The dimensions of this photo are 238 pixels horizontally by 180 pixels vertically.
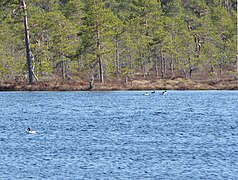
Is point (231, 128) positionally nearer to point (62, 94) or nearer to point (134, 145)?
point (134, 145)

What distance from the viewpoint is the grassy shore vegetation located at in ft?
302

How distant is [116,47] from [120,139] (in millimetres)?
62521

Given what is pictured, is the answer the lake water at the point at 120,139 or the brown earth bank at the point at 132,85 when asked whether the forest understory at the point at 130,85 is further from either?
the lake water at the point at 120,139

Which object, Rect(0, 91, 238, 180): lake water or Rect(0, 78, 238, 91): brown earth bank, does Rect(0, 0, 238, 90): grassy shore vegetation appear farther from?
Rect(0, 91, 238, 180): lake water

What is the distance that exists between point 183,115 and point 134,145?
20031mm

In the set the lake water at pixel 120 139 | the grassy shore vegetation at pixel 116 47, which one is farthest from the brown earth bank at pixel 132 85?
the lake water at pixel 120 139

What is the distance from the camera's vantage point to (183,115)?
5897 cm

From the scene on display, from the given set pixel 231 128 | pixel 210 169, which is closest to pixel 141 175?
pixel 210 169

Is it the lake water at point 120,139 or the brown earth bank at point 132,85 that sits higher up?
the brown earth bank at point 132,85

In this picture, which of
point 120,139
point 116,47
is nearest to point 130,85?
point 116,47

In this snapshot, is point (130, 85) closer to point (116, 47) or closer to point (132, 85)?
point (132, 85)

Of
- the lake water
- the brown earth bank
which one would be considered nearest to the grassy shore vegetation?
the brown earth bank

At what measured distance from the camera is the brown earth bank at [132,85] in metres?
89.1

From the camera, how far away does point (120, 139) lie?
42.4m
